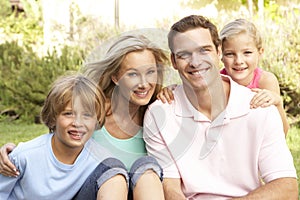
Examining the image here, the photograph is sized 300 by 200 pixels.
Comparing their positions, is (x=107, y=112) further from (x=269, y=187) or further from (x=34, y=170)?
(x=269, y=187)

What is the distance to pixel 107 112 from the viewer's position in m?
3.06

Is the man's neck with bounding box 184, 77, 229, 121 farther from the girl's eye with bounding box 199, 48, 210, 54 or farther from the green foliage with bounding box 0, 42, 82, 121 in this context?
the green foliage with bounding box 0, 42, 82, 121

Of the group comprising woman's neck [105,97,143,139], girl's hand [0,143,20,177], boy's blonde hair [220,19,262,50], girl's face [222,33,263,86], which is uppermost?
boy's blonde hair [220,19,262,50]

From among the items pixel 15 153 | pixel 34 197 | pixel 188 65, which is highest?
pixel 188 65

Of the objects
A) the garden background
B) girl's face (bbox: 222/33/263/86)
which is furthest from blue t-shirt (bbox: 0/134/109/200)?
the garden background

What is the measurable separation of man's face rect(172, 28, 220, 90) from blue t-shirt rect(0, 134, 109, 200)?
61 cm

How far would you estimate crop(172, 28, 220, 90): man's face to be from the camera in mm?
2797

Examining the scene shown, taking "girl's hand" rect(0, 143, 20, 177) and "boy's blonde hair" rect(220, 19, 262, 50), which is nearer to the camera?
"girl's hand" rect(0, 143, 20, 177)

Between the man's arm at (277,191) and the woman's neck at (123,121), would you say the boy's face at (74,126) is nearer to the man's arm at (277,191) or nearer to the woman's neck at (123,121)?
the woman's neck at (123,121)

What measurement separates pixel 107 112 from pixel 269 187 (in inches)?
35.5

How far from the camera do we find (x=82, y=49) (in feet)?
27.0

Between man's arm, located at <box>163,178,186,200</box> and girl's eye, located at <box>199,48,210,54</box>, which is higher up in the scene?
girl's eye, located at <box>199,48,210,54</box>

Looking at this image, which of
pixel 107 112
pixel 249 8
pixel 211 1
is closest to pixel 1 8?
pixel 211 1

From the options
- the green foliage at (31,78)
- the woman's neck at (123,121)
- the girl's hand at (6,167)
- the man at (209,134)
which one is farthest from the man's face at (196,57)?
the green foliage at (31,78)
